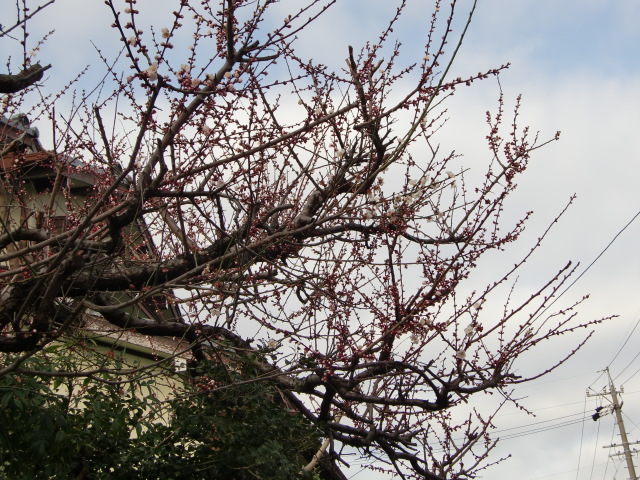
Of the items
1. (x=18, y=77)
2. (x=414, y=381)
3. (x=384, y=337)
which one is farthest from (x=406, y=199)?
(x=18, y=77)

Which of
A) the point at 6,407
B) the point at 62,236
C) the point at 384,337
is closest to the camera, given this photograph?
the point at 62,236

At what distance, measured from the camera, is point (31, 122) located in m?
6.67

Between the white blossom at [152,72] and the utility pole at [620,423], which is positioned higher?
the utility pole at [620,423]

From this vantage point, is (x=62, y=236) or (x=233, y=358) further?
(x=233, y=358)

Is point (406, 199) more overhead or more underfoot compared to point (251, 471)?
more overhead

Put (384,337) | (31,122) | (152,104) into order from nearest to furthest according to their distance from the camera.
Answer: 1. (152,104)
2. (384,337)
3. (31,122)

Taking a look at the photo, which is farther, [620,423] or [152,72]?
[620,423]

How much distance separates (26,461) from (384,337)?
8.48 ft

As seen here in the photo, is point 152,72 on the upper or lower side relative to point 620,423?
lower

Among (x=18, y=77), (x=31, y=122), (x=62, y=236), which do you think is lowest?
(x=62, y=236)

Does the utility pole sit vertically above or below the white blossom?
above

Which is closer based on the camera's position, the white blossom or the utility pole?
the white blossom

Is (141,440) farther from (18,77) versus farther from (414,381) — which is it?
(18,77)

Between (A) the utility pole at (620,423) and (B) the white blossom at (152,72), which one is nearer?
(B) the white blossom at (152,72)
